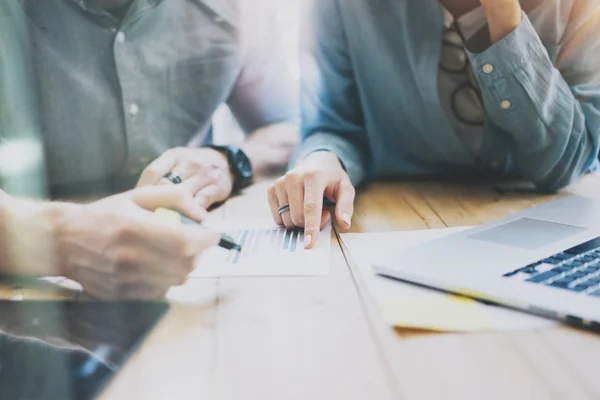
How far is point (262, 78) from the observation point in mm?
1099

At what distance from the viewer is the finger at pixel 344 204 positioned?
695 millimetres

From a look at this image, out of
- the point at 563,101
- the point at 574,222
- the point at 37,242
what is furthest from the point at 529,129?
the point at 37,242

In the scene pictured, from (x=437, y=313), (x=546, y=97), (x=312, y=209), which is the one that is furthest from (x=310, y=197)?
(x=546, y=97)

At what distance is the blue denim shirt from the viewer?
783 millimetres

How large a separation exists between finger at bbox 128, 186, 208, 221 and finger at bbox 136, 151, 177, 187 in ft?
0.78

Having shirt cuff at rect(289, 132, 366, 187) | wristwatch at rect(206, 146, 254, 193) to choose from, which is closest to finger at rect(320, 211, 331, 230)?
shirt cuff at rect(289, 132, 366, 187)

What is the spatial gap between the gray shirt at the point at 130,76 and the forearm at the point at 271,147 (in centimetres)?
9

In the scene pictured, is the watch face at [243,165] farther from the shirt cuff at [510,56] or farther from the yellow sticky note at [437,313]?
the yellow sticky note at [437,313]

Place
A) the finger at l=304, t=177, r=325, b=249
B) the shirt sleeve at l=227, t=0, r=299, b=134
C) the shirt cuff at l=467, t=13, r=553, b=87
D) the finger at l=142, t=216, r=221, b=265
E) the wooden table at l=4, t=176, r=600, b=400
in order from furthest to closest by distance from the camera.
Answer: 1. the shirt sleeve at l=227, t=0, r=299, b=134
2. the shirt cuff at l=467, t=13, r=553, b=87
3. the finger at l=304, t=177, r=325, b=249
4. the finger at l=142, t=216, r=221, b=265
5. the wooden table at l=4, t=176, r=600, b=400

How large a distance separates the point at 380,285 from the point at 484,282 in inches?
3.5

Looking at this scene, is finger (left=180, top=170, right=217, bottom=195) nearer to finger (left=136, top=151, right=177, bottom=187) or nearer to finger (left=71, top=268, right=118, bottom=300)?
finger (left=136, top=151, right=177, bottom=187)

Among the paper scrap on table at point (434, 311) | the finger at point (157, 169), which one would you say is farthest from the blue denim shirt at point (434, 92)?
the paper scrap on table at point (434, 311)

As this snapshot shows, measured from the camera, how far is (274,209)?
72 cm

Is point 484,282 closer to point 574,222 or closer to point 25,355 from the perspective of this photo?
point 574,222
